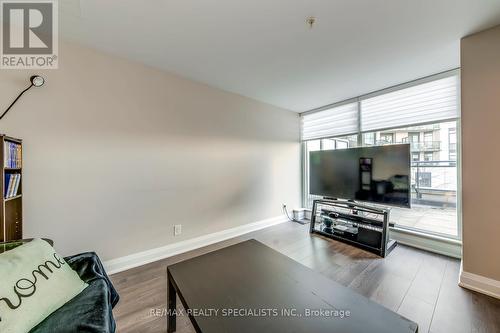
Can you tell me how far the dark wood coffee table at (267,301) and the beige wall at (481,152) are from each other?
1.61 metres

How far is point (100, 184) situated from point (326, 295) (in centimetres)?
223

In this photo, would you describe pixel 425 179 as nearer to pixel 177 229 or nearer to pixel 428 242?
pixel 428 242

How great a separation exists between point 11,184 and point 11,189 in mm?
37

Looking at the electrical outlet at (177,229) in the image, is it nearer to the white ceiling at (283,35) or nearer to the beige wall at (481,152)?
the white ceiling at (283,35)

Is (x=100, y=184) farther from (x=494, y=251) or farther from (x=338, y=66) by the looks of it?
(x=494, y=251)

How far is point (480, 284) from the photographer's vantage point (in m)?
1.74

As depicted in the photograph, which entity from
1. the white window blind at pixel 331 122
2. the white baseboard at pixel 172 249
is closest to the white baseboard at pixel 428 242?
the white window blind at pixel 331 122

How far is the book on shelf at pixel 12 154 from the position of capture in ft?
4.63

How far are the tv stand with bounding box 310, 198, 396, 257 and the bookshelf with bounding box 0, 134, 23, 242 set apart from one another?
3.29 meters

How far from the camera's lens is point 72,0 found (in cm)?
142

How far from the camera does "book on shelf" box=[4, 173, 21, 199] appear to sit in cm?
143

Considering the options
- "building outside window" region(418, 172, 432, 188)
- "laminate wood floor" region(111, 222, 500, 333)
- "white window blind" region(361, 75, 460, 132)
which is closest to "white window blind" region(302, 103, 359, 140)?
"white window blind" region(361, 75, 460, 132)

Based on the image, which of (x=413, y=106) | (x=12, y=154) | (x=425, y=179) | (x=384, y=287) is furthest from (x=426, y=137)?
(x=12, y=154)

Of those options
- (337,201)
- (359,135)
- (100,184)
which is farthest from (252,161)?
(100,184)
